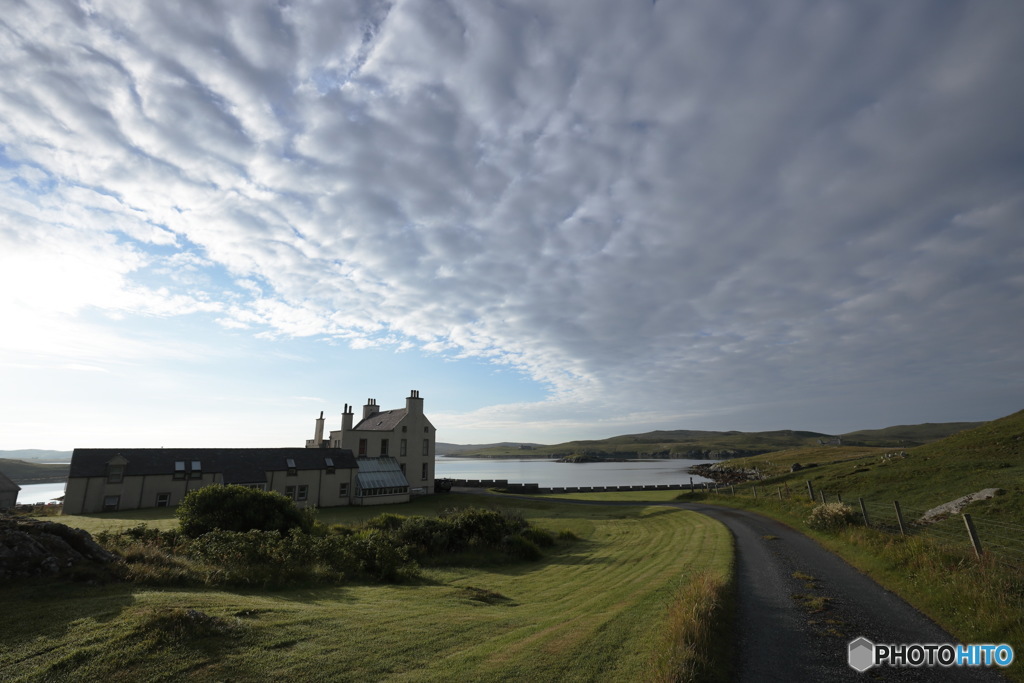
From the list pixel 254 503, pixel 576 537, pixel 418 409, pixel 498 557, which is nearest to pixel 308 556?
pixel 498 557

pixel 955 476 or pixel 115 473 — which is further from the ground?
pixel 115 473

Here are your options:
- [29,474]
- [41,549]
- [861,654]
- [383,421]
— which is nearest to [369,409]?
[383,421]

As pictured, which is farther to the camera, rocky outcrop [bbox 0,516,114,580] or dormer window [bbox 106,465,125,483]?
dormer window [bbox 106,465,125,483]

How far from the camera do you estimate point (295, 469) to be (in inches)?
2020

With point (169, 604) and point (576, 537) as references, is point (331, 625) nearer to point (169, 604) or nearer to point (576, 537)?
point (169, 604)

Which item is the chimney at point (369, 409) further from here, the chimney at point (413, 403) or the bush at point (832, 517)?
the bush at point (832, 517)

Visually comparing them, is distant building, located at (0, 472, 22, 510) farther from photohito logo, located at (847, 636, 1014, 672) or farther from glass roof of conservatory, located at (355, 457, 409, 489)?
photohito logo, located at (847, 636, 1014, 672)

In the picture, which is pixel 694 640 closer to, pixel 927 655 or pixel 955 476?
pixel 927 655

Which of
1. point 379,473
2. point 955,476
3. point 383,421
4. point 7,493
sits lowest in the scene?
point 955,476

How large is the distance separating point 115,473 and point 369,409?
31.5 meters

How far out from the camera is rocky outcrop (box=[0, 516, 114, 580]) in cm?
1145

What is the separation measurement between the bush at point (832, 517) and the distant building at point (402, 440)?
1806 inches

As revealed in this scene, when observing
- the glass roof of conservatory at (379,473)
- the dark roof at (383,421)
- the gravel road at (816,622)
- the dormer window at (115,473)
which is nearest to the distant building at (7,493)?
the dormer window at (115,473)

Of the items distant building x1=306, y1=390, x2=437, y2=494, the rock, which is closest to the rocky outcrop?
the rock
